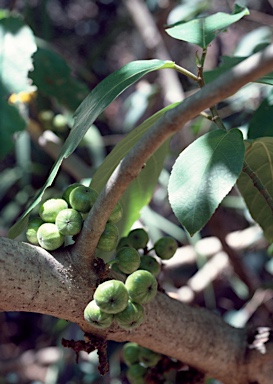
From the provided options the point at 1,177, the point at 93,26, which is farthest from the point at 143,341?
the point at 93,26

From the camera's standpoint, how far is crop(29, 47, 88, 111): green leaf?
168 centimetres

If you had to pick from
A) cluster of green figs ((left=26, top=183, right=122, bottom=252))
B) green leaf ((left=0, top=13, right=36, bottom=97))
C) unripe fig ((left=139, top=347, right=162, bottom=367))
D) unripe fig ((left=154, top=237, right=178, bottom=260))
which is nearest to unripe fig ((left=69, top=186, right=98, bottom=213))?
cluster of green figs ((left=26, top=183, right=122, bottom=252))

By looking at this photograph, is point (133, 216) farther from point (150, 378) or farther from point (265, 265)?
point (265, 265)

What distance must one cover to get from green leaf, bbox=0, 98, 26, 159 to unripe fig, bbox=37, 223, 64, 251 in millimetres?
483

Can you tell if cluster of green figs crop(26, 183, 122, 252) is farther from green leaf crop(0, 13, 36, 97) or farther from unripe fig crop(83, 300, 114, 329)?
green leaf crop(0, 13, 36, 97)

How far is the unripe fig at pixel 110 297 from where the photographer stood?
28.4 inches

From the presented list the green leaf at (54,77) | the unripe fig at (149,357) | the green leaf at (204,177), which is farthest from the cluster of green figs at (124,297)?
the green leaf at (54,77)

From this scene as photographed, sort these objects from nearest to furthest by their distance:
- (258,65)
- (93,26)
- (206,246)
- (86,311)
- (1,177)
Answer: (258,65) < (86,311) < (206,246) < (1,177) < (93,26)

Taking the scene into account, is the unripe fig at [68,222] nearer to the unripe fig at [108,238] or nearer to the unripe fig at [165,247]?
the unripe fig at [108,238]

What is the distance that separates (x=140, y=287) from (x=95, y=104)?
0.89 feet

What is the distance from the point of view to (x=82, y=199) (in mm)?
781

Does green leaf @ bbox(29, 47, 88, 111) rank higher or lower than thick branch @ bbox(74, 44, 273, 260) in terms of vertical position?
lower

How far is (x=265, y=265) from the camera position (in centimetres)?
235

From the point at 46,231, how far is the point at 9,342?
1850 millimetres
